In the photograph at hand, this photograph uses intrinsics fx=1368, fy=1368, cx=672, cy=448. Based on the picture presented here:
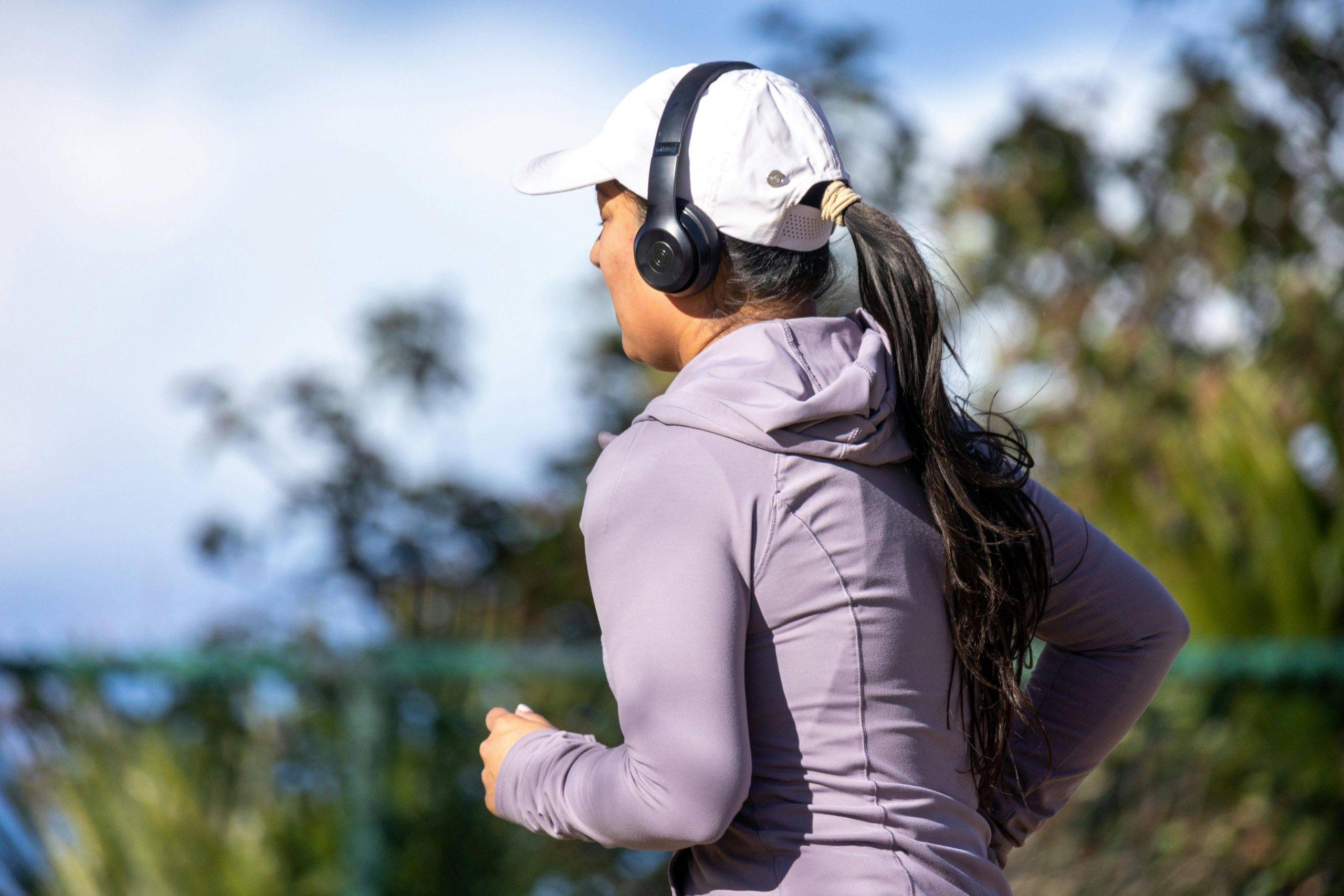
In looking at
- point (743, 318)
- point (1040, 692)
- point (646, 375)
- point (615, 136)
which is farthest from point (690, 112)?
point (646, 375)

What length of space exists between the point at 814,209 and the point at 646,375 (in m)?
5.91

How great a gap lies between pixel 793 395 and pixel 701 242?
204mm

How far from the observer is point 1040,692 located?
1.71m

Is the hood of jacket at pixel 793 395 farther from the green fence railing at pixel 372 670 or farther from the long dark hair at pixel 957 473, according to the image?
→ the green fence railing at pixel 372 670

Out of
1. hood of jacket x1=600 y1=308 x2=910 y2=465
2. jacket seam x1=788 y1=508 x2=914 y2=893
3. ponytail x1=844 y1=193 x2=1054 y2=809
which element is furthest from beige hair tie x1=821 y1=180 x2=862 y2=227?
jacket seam x1=788 y1=508 x2=914 y2=893

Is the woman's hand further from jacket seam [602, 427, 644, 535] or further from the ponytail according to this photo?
the ponytail

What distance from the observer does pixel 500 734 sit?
1450 mm

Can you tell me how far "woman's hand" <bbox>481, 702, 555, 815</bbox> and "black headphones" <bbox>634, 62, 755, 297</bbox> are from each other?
0.48m

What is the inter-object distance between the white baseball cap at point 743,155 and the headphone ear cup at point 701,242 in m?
0.02

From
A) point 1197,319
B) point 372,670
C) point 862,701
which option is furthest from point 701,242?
point 1197,319

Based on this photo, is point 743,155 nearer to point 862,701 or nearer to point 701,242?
point 701,242

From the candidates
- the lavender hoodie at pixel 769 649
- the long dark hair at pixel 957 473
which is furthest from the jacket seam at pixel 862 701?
the long dark hair at pixel 957 473

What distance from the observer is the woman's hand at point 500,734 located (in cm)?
143

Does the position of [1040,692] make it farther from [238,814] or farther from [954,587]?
[238,814]
